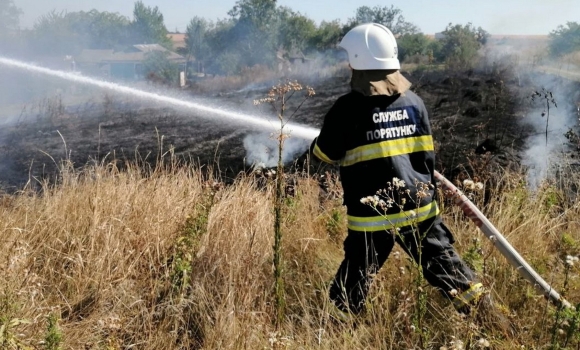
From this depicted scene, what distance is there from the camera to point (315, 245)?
359 cm

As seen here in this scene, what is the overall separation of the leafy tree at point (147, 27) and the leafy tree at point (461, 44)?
3292cm

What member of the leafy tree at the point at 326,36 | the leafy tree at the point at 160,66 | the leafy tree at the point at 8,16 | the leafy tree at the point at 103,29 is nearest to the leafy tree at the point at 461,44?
the leafy tree at the point at 326,36

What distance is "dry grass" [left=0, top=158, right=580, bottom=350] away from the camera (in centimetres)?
265

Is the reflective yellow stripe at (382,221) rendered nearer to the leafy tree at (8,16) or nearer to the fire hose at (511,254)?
the fire hose at (511,254)

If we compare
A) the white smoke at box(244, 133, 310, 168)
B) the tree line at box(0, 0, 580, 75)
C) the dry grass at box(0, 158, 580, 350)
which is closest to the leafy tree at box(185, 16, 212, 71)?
the tree line at box(0, 0, 580, 75)

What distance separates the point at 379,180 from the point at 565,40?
1889cm

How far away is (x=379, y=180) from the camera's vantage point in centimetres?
279

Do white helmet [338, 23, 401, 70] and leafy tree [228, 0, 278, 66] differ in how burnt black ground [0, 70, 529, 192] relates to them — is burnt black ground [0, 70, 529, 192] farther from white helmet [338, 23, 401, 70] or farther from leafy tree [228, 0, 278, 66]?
leafy tree [228, 0, 278, 66]

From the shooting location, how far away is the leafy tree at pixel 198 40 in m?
39.2

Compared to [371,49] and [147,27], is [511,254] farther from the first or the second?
[147,27]

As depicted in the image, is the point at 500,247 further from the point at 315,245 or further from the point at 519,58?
the point at 519,58

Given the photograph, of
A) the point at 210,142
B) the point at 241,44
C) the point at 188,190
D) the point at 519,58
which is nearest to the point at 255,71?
the point at 241,44

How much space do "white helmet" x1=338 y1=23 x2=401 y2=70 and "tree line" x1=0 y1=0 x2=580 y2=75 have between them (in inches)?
627

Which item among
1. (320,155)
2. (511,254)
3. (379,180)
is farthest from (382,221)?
(511,254)
